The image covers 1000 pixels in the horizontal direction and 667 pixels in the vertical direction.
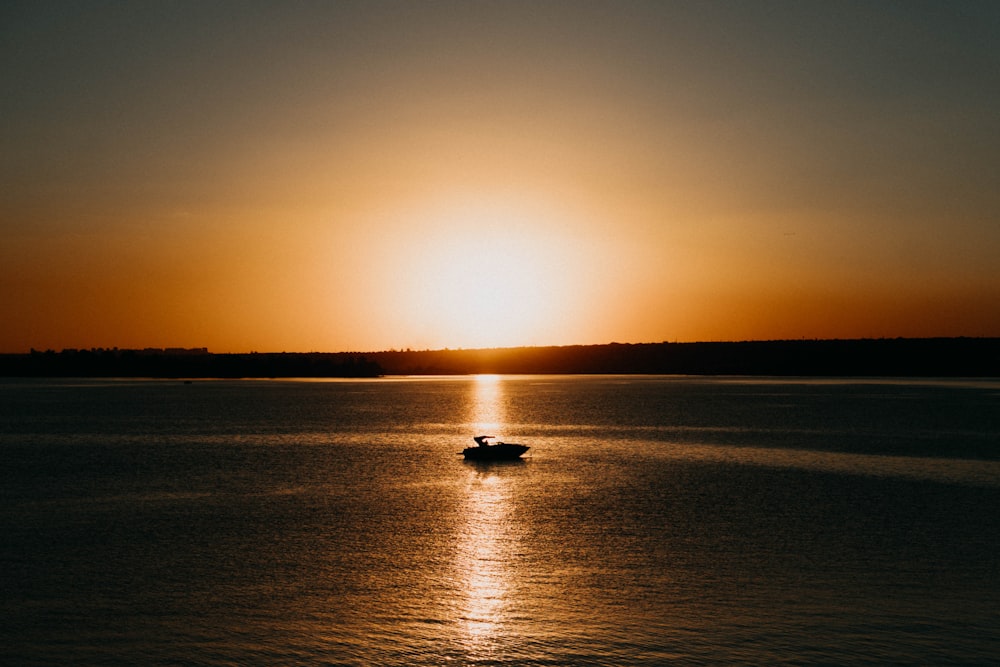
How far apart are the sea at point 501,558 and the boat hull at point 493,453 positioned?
77cm

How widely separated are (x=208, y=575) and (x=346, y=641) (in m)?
9.11

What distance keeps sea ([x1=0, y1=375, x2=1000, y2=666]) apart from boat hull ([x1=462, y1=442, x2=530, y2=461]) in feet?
2.52

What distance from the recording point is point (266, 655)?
65.4 feet

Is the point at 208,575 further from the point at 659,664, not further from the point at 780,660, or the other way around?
the point at 780,660

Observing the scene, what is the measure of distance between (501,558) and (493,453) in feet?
118

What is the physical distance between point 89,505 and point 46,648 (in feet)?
86.1

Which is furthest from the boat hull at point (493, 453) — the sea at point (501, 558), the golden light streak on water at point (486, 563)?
the golden light streak on water at point (486, 563)

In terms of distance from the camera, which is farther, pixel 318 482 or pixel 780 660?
pixel 318 482

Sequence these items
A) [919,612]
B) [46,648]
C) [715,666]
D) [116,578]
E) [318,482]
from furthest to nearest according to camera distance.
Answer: [318,482] → [116,578] → [919,612] → [46,648] → [715,666]

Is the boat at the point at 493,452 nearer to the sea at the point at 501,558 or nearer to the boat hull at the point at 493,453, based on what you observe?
the boat hull at the point at 493,453

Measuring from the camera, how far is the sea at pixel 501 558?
67.9 feet

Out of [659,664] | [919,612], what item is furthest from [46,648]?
[919,612]

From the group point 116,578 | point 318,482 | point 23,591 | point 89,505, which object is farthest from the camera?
point 318,482

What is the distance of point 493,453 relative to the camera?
219 ft
